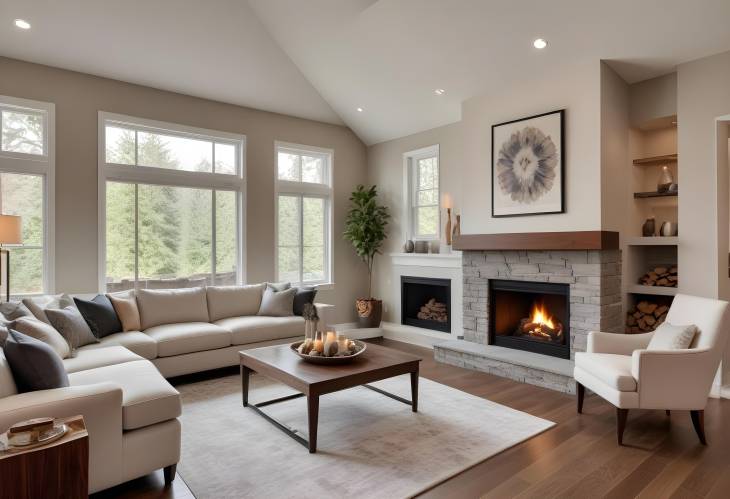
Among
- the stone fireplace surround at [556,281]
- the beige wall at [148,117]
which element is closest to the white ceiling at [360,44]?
the beige wall at [148,117]

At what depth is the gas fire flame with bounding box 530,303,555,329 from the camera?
495 cm

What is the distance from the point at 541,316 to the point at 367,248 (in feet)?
8.66

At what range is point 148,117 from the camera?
17.5 ft

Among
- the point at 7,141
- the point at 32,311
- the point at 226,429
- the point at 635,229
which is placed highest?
the point at 7,141

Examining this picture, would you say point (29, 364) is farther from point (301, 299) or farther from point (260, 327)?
point (301, 299)

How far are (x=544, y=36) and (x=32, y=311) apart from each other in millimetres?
4901

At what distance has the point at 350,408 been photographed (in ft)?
11.9

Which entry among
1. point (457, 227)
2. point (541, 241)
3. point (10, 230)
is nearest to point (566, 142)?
point (541, 241)

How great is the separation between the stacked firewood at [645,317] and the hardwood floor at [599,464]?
0.90 meters

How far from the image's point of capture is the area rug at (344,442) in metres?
2.51

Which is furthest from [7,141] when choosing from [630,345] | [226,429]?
[630,345]

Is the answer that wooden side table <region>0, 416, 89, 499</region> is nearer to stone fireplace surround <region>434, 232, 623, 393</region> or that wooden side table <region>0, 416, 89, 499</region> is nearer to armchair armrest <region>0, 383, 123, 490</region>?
armchair armrest <region>0, 383, 123, 490</region>

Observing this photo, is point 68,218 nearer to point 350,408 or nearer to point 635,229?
point 350,408

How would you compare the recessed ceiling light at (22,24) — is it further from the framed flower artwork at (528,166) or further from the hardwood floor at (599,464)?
the framed flower artwork at (528,166)
